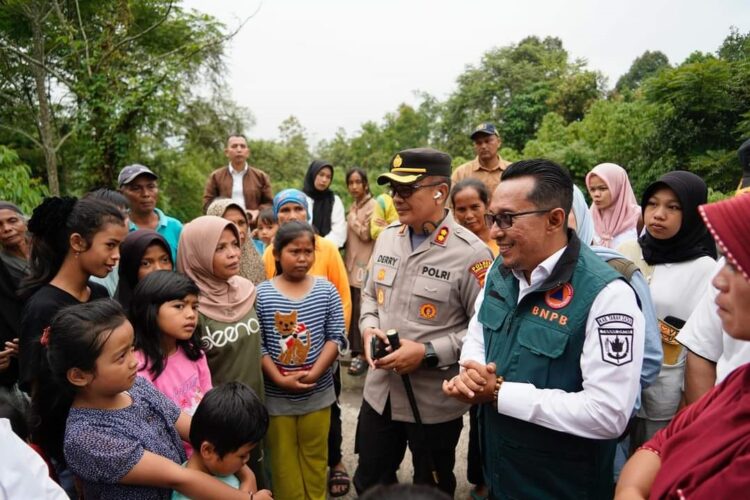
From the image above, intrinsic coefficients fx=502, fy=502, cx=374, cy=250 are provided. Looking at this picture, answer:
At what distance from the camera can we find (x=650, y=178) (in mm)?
10766

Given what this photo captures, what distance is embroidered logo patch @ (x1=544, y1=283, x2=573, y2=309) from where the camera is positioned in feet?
6.09

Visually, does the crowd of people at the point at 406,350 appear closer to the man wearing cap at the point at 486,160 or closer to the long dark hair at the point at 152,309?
the long dark hair at the point at 152,309

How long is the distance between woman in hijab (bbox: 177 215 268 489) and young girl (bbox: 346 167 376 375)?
9.23 ft

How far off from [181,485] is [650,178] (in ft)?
37.3

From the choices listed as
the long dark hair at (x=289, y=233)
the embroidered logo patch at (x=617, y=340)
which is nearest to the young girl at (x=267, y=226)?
the long dark hair at (x=289, y=233)

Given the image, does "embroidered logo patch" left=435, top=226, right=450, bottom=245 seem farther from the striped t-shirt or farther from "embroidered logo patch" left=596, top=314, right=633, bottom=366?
"embroidered logo patch" left=596, top=314, right=633, bottom=366

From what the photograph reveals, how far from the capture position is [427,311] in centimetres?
273

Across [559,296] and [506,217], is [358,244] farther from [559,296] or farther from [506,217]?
[559,296]

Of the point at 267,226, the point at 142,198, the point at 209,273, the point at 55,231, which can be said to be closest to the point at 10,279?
the point at 55,231

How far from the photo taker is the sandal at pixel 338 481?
3.54 meters

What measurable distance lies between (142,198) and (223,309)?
1.61m

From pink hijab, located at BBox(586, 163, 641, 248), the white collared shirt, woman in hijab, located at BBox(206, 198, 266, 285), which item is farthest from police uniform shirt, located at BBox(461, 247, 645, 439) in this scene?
the white collared shirt

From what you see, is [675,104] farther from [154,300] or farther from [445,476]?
[154,300]

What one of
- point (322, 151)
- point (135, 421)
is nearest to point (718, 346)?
point (135, 421)
